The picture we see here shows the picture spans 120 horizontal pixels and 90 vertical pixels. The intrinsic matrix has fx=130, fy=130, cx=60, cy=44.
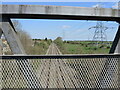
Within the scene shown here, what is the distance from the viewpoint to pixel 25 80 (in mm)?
2250

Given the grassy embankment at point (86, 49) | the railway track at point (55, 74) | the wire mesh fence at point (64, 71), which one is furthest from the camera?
the grassy embankment at point (86, 49)

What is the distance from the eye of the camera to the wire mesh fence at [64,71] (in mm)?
2121

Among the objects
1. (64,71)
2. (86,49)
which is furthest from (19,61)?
(86,49)

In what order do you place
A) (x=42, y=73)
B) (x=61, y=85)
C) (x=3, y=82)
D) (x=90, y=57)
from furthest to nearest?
(x=61, y=85), (x=42, y=73), (x=3, y=82), (x=90, y=57)

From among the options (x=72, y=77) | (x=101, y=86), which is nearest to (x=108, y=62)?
(x=101, y=86)

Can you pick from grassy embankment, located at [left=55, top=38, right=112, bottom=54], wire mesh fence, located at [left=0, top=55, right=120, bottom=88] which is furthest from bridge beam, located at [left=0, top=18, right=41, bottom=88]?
grassy embankment, located at [left=55, top=38, right=112, bottom=54]

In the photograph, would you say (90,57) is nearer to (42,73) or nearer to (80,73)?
(80,73)

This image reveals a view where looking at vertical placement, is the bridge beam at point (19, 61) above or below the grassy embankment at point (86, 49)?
above

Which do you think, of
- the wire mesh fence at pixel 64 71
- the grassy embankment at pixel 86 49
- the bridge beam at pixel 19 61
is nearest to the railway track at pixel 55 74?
the wire mesh fence at pixel 64 71

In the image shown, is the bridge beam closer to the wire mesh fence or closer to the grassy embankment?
the wire mesh fence

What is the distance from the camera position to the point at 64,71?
2455 millimetres

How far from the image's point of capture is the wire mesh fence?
6.96ft

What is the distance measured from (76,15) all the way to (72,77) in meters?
1.17

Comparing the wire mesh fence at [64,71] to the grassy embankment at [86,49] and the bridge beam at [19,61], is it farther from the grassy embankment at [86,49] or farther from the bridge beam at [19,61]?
the grassy embankment at [86,49]
